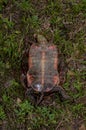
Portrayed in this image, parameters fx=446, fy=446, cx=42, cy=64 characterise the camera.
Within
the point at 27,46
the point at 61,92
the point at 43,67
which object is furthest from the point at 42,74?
the point at 27,46

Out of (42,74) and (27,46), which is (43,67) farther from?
(27,46)

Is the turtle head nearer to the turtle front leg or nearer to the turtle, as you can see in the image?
the turtle

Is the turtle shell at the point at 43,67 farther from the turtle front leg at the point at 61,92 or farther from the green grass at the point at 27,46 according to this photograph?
the green grass at the point at 27,46

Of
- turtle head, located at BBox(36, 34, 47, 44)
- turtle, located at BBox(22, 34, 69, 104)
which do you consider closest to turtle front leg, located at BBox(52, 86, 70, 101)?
turtle, located at BBox(22, 34, 69, 104)

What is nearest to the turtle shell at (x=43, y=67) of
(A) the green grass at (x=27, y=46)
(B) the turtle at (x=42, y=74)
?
(B) the turtle at (x=42, y=74)

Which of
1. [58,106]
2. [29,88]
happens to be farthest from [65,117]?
[29,88]

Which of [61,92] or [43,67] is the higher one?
[43,67]

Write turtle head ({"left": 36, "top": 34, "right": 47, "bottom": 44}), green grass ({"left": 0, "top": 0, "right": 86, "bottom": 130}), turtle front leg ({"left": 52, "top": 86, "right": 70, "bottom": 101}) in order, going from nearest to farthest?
green grass ({"left": 0, "top": 0, "right": 86, "bottom": 130}) < turtle front leg ({"left": 52, "top": 86, "right": 70, "bottom": 101}) < turtle head ({"left": 36, "top": 34, "right": 47, "bottom": 44})
